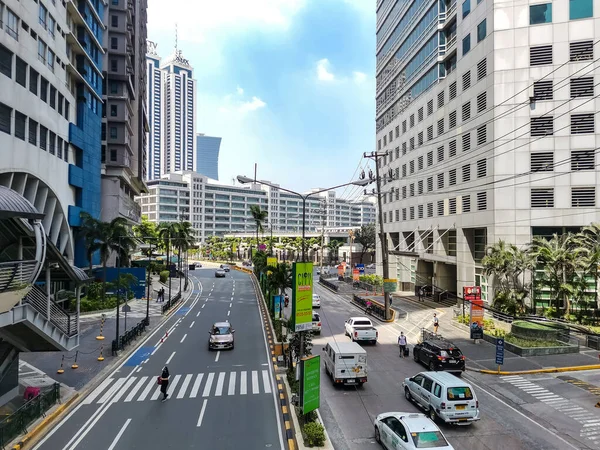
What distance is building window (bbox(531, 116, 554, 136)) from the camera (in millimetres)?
37750

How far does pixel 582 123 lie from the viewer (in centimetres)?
3706

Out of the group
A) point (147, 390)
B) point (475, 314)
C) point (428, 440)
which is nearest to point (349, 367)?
point (428, 440)

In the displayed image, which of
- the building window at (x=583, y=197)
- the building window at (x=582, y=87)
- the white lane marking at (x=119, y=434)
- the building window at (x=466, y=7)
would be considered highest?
the building window at (x=466, y=7)

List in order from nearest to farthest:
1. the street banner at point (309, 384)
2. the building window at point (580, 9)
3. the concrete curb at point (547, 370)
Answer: the street banner at point (309, 384), the concrete curb at point (547, 370), the building window at point (580, 9)

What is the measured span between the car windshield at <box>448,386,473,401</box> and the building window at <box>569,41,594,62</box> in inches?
1351

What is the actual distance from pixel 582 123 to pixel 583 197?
6.38 meters

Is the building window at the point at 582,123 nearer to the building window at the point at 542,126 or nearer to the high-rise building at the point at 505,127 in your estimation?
the high-rise building at the point at 505,127

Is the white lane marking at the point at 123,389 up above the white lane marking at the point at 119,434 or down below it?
below

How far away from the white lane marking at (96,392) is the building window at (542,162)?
121ft

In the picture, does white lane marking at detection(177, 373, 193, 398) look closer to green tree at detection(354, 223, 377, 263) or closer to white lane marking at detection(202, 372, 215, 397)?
white lane marking at detection(202, 372, 215, 397)

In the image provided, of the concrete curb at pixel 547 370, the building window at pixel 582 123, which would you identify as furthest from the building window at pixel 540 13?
the concrete curb at pixel 547 370

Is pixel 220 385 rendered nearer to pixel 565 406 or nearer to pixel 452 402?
pixel 452 402

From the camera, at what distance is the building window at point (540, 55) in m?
38.2

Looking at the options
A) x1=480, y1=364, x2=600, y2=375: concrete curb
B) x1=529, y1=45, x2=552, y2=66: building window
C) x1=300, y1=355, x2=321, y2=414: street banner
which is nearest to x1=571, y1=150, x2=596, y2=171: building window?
x1=529, y1=45, x2=552, y2=66: building window
